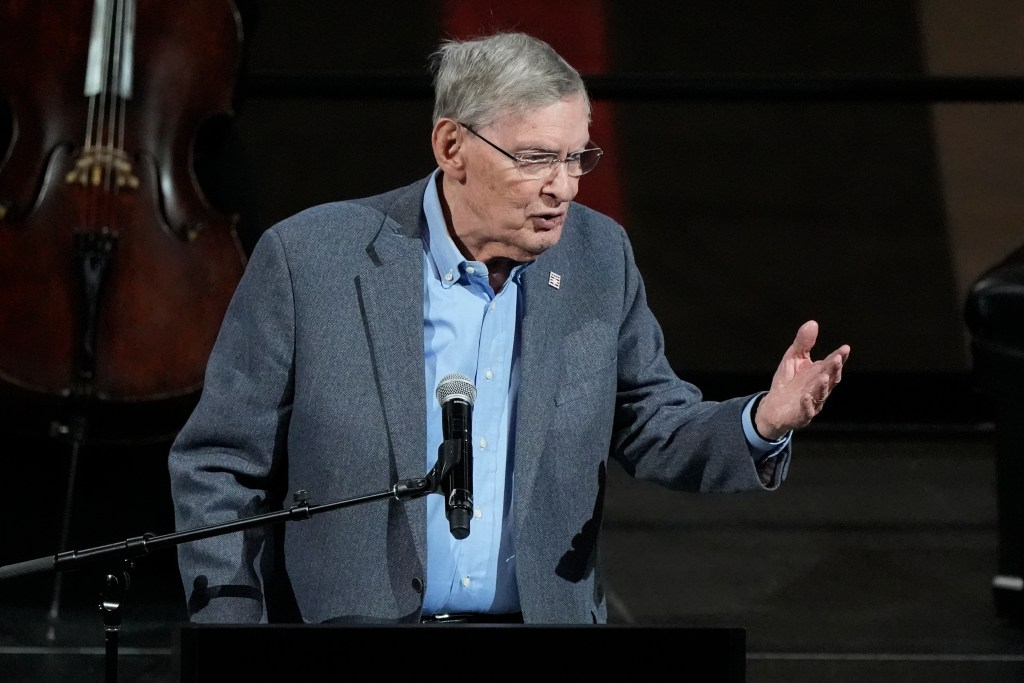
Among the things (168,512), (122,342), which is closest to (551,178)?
(122,342)

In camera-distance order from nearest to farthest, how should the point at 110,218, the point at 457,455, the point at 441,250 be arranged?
the point at 457,455 < the point at 441,250 < the point at 110,218

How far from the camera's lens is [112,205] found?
10.7ft

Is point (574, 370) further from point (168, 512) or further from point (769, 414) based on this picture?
point (168, 512)

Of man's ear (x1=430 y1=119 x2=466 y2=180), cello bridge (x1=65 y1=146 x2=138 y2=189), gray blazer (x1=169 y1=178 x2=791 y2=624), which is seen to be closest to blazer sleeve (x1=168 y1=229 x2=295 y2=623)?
gray blazer (x1=169 y1=178 x2=791 y2=624)

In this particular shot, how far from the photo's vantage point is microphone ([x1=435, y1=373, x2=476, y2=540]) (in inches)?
65.2

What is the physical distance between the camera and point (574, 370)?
7.22 ft

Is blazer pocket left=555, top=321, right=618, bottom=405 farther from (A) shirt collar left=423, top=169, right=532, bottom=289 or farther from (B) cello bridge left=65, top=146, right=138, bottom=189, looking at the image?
(B) cello bridge left=65, top=146, right=138, bottom=189

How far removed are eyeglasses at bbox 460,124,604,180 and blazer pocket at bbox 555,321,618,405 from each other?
0.86ft

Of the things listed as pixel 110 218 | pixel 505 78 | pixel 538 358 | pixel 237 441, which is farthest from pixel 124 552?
pixel 110 218

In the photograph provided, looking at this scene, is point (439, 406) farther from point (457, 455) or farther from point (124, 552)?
point (124, 552)

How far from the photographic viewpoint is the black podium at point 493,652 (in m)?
1.47

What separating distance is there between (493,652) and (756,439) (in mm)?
741

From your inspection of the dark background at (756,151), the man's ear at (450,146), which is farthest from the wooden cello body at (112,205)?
the man's ear at (450,146)

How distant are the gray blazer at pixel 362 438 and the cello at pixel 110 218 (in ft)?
3.65
